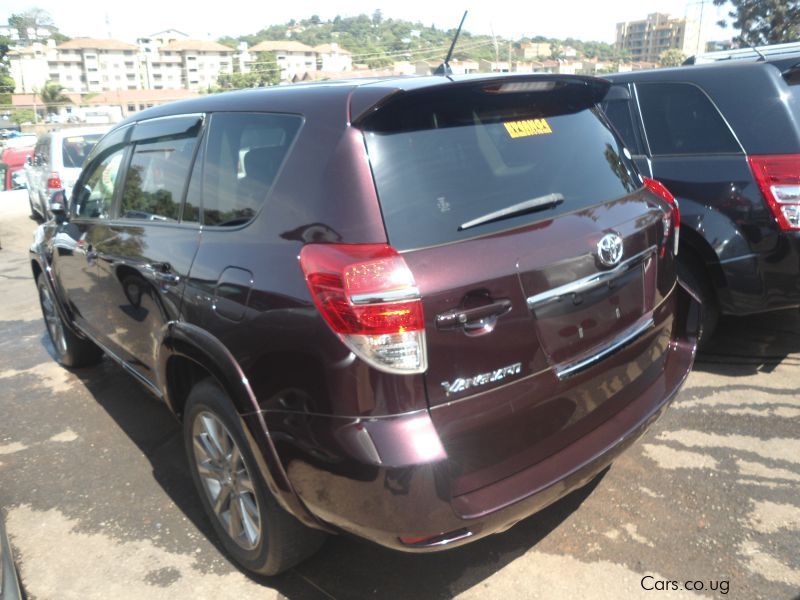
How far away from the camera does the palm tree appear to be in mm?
89938

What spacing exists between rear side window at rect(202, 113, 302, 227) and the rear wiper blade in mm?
708

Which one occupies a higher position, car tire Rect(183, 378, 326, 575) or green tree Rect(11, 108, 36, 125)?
car tire Rect(183, 378, 326, 575)

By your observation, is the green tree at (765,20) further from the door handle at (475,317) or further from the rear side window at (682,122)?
the door handle at (475,317)

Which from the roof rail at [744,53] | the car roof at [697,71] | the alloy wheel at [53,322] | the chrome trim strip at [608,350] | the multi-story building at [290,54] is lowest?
the alloy wheel at [53,322]

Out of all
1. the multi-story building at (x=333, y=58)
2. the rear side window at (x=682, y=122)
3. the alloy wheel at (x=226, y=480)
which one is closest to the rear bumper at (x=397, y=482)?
the alloy wheel at (x=226, y=480)

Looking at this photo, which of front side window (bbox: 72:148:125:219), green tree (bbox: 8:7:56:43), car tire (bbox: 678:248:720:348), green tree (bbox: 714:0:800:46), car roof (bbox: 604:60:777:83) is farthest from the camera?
green tree (bbox: 8:7:56:43)

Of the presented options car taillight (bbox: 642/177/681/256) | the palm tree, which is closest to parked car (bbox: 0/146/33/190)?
car taillight (bbox: 642/177/681/256)

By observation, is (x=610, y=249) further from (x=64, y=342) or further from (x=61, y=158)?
(x=61, y=158)

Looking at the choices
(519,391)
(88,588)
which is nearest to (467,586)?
(519,391)

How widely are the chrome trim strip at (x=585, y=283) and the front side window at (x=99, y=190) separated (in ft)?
8.35

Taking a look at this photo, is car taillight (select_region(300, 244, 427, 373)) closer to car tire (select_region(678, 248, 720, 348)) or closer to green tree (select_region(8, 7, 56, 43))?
car tire (select_region(678, 248, 720, 348))

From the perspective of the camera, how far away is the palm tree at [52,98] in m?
89.9

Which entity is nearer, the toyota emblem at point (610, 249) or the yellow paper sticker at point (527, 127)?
the toyota emblem at point (610, 249)

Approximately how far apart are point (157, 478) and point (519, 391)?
2197mm
